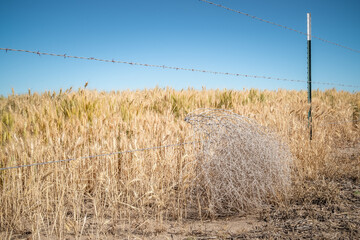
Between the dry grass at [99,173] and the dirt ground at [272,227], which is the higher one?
the dry grass at [99,173]

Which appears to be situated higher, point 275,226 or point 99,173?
point 99,173

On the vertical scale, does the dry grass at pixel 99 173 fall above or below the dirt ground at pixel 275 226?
above

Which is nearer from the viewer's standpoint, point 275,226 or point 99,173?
point 275,226

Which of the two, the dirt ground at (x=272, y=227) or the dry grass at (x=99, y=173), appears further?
the dry grass at (x=99, y=173)

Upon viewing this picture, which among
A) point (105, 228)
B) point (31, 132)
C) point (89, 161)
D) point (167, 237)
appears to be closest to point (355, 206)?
point (167, 237)

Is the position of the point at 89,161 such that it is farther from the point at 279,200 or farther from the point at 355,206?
the point at 355,206

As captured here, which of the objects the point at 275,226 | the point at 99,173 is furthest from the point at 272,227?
the point at 99,173

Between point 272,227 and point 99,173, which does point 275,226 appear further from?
point 99,173

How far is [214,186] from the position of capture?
273 centimetres

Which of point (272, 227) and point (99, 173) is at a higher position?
point (99, 173)

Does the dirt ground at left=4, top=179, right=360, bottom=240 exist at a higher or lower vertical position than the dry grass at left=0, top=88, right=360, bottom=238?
lower

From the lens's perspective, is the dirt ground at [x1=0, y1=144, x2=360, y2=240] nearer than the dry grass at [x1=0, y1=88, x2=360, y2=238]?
Yes

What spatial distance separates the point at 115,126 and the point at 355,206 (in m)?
2.93

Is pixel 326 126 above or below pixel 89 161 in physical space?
above
